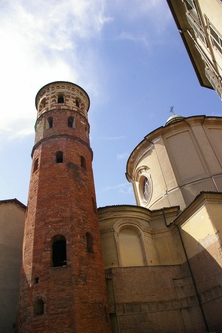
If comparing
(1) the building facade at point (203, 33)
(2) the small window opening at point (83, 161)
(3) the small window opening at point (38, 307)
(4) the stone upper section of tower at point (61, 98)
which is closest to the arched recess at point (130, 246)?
(2) the small window opening at point (83, 161)

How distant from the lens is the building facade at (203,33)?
6.87 meters

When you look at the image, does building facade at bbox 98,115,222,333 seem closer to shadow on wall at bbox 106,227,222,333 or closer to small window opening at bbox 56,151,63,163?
shadow on wall at bbox 106,227,222,333

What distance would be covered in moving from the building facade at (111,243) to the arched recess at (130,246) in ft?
0.19

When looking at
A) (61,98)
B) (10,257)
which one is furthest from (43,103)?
(10,257)

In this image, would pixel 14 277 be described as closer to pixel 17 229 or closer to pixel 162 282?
pixel 17 229

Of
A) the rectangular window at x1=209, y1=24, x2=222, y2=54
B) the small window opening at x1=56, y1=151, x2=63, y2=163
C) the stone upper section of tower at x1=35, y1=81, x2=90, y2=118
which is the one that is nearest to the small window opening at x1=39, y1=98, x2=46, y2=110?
the stone upper section of tower at x1=35, y1=81, x2=90, y2=118

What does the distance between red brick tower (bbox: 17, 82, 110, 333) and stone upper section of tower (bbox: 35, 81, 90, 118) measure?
2.06 ft

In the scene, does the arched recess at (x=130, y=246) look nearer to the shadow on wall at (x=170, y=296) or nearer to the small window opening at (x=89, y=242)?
the shadow on wall at (x=170, y=296)

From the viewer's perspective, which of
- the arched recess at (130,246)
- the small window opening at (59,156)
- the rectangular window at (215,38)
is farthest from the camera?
the small window opening at (59,156)

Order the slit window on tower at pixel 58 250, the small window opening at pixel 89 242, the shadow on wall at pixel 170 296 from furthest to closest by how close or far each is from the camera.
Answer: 1. the small window opening at pixel 89 242
2. the slit window on tower at pixel 58 250
3. the shadow on wall at pixel 170 296

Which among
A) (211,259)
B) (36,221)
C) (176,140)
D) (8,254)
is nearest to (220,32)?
(211,259)

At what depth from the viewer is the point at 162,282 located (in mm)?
14039

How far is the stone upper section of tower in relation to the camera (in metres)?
19.0

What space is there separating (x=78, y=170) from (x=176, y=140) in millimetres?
8385
